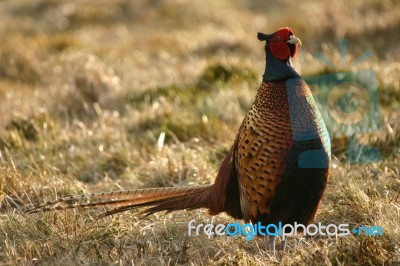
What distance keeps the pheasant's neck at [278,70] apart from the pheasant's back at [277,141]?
0.02m

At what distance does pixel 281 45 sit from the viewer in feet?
9.99

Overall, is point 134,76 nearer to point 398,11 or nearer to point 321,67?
point 321,67

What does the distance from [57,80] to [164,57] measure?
1538 millimetres

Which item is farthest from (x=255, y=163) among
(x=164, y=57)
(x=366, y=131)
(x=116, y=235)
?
(x=164, y=57)

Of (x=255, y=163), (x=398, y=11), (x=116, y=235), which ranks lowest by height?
(x=116, y=235)

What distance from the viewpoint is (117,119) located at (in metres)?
5.68

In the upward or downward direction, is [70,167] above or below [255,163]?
below

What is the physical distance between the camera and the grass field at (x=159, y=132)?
3.28 metres
